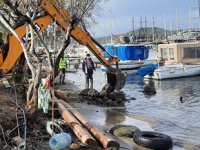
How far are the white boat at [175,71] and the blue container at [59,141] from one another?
85.0 ft

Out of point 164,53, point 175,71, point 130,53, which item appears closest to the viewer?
point 175,71

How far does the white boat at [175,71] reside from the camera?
34.5 m

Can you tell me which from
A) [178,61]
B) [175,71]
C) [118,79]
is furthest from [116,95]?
→ [178,61]

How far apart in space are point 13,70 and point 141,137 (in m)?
9.31

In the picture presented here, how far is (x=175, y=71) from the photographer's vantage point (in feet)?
116

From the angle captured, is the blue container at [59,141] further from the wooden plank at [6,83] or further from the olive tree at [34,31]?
the wooden plank at [6,83]

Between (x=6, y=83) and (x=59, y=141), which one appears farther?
(x=6, y=83)

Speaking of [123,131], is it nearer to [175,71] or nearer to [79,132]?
[79,132]

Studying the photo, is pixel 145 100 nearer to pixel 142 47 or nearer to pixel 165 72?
pixel 165 72

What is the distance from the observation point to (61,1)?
14258 millimetres

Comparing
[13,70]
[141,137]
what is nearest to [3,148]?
[141,137]

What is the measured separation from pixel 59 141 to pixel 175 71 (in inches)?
1083

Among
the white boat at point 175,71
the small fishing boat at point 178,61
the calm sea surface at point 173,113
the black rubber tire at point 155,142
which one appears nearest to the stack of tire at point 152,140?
the black rubber tire at point 155,142

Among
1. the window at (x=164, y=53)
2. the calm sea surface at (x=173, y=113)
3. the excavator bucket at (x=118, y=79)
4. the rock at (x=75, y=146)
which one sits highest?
the window at (x=164, y=53)
